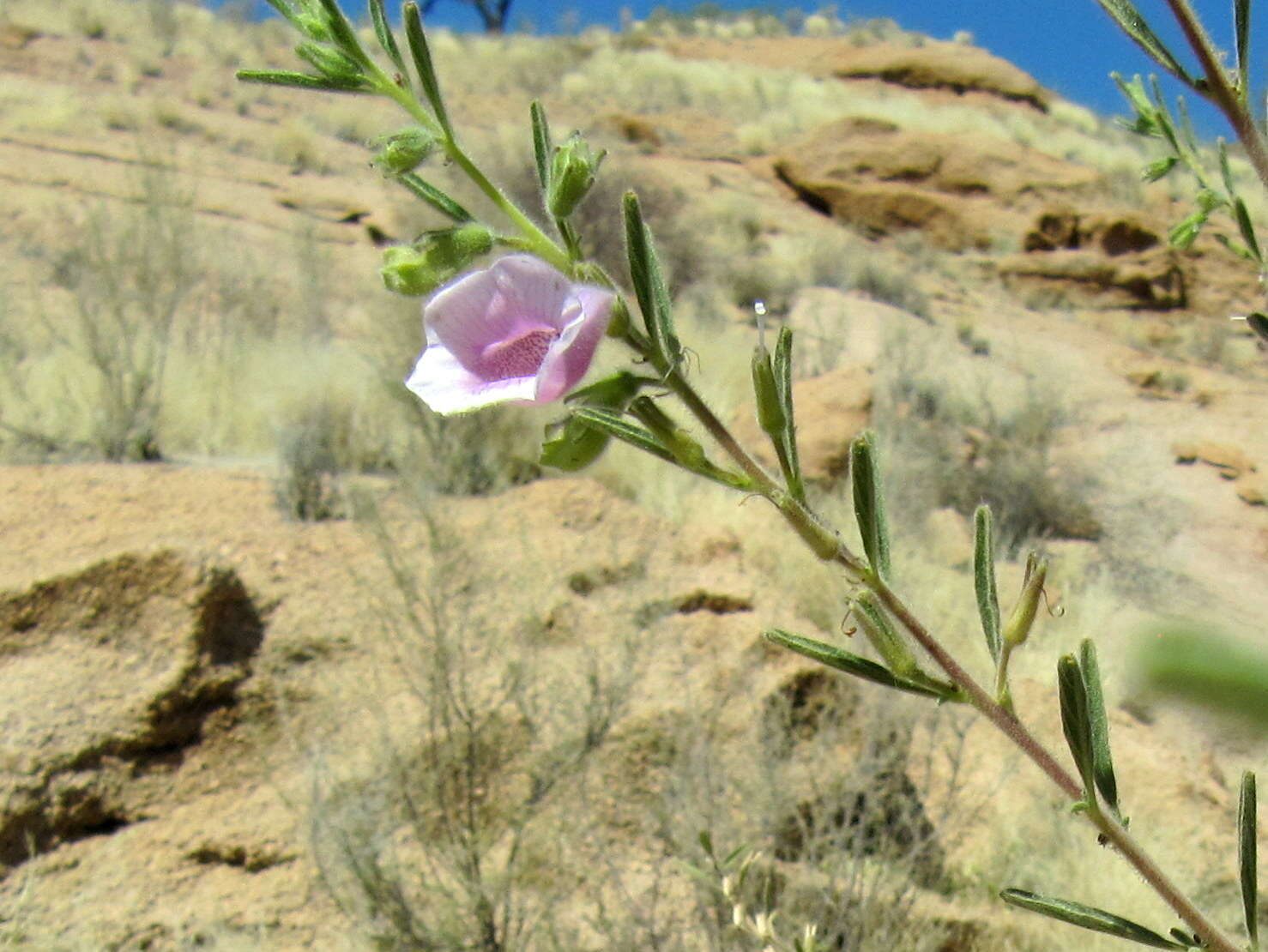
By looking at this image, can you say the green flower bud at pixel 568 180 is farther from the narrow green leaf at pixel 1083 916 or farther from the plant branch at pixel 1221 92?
the narrow green leaf at pixel 1083 916

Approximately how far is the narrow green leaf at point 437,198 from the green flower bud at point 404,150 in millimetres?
20

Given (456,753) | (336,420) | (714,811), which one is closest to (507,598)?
(456,753)

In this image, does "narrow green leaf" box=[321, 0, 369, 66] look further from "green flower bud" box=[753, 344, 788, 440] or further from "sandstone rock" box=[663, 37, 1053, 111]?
"sandstone rock" box=[663, 37, 1053, 111]

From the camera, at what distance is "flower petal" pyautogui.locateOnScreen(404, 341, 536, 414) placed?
68 cm

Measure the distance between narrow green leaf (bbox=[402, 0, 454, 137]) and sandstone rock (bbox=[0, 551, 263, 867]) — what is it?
2.18 metres

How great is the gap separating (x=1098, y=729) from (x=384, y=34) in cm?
88

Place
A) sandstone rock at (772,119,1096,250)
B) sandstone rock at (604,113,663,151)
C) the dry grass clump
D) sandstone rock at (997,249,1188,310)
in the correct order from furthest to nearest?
sandstone rock at (604,113,663,151) < sandstone rock at (772,119,1096,250) < sandstone rock at (997,249,1188,310) < the dry grass clump

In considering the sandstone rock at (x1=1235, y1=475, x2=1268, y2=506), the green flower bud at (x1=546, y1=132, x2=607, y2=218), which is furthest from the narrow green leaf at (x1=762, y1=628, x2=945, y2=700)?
the sandstone rock at (x1=1235, y1=475, x2=1268, y2=506)

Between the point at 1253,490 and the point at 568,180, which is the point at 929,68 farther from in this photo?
the point at 568,180

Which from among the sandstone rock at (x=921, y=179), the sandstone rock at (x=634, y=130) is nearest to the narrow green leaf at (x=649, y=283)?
the sandstone rock at (x=921, y=179)

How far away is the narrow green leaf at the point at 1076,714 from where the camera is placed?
0.76 m

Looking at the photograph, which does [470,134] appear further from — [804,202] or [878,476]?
[878,476]

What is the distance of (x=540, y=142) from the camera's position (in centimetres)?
86

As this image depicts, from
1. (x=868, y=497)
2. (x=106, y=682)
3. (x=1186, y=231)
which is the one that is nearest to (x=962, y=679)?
(x=868, y=497)
